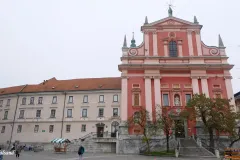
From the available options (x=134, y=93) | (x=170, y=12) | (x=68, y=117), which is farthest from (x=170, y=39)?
(x=68, y=117)

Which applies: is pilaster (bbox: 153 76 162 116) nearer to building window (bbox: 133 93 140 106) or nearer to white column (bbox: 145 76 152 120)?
white column (bbox: 145 76 152 120)

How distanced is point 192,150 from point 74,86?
24.8 m

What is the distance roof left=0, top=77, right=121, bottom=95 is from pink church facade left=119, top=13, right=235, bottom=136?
8275 mm

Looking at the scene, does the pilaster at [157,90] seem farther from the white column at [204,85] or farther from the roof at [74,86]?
the roof at [74,86]

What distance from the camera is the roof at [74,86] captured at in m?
38.7

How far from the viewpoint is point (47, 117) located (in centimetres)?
3791

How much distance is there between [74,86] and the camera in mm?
40250

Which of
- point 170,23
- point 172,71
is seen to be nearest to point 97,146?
point 172,71

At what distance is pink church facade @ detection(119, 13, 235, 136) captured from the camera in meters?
28.8

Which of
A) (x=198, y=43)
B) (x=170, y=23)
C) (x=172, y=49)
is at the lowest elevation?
(x=172, y=49)

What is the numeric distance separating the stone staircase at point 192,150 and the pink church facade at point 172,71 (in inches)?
139

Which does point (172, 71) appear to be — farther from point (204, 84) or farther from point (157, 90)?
point (204, 84)

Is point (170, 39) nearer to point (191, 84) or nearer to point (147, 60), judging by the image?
point (147, 60)

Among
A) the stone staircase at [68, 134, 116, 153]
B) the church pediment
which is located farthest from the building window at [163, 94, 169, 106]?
the church pediment
